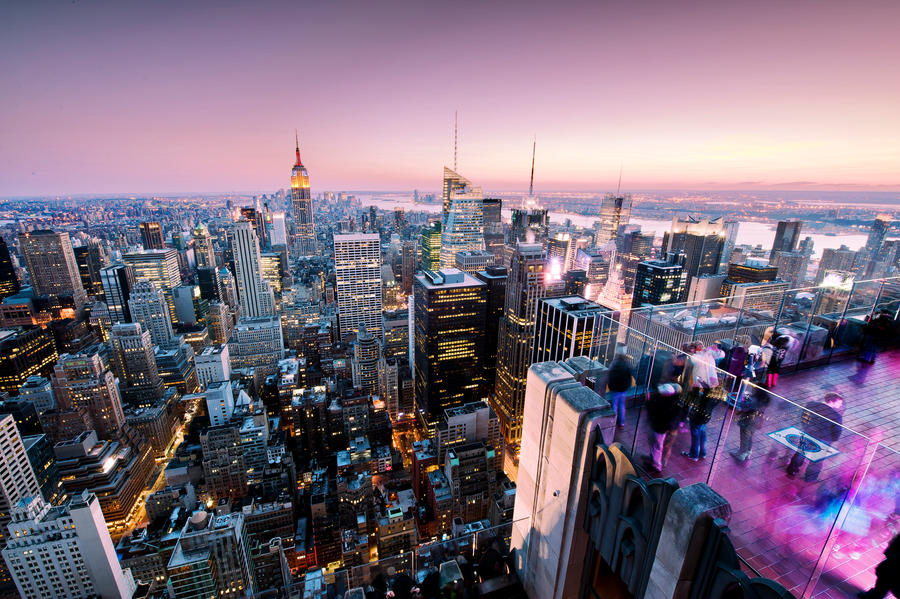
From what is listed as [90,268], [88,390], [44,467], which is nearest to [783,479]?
[44,467]

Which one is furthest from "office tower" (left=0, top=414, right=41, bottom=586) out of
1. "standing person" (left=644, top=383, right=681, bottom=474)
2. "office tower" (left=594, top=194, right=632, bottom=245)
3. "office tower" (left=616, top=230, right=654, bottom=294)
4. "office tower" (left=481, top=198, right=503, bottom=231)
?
"office tower" (left=594, top=194, right=632, bottom=245)

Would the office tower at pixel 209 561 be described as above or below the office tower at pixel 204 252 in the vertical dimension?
below

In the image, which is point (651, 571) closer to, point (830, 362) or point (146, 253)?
point (830, 362)

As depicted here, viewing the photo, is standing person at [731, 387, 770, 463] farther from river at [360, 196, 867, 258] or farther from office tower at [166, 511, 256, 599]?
river at [360, 196, 867, 258]

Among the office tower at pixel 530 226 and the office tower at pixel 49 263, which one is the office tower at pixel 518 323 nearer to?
the office tower at pixel 530 226

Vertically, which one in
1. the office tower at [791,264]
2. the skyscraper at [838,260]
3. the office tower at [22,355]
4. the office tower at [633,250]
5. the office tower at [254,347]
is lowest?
the office tower at [254,347]

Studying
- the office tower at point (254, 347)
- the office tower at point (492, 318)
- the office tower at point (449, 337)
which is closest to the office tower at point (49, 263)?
the office tower at point (254, 347)
